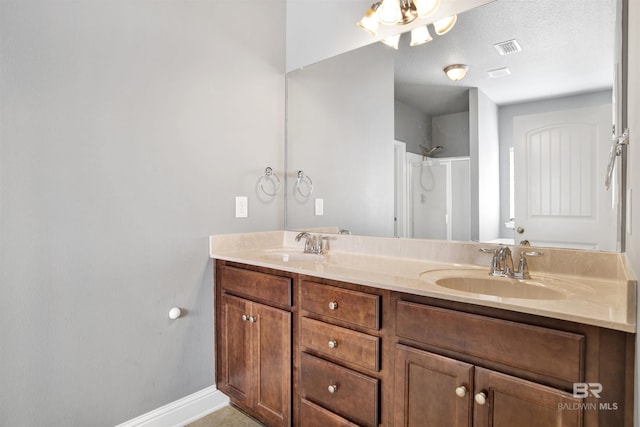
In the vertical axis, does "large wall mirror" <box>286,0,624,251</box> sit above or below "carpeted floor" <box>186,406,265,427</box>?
above

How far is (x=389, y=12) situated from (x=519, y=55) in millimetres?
697

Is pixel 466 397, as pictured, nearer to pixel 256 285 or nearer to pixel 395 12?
pixel 256 285

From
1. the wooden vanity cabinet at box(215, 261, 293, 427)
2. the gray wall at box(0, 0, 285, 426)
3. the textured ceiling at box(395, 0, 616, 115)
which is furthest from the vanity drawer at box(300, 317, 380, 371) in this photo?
the textured ceiling at box(395, 0, 616, 115)

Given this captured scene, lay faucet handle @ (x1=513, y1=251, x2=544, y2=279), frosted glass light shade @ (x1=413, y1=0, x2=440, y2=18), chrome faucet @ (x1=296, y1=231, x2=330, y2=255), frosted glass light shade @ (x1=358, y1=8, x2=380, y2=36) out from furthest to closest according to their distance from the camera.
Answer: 1. chrome faucet @ (x1=296, y1=231, x2=330, y2=255)
2. frosted glass light shade @ (x1=358, y1=8, x2=380, y2=36)
3. frosted glass light shade @ (x1=413, y1=0, x2=440, y2=18)
4. faucet handle @ (x1=513, y1=251, x2=544, y2=279)

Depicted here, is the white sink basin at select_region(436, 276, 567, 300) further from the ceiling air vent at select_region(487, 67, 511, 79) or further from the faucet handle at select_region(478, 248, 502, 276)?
the ceiling air vent at select_region(487, 67, 511, 79)

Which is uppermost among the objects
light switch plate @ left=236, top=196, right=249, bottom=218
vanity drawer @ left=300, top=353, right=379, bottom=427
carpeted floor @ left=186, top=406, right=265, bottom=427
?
light switch plate @ left=236, top=196, right=249, bottom=218

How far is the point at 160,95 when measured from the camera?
70.3 inches

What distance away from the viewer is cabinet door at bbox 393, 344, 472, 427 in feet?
3.48

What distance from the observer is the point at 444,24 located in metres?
1.68

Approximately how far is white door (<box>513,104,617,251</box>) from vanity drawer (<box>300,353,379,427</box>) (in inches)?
34.1

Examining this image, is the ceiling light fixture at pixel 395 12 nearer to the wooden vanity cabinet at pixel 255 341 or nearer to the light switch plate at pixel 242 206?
the light switch plate at pixel 242 206

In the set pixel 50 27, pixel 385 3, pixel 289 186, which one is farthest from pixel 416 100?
pixel 50 27

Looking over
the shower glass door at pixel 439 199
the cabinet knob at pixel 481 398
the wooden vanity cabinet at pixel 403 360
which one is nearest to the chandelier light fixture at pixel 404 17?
the shower glass door at pixel 439 199

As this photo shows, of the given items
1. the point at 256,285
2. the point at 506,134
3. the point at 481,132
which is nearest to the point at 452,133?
the point at 481,132
